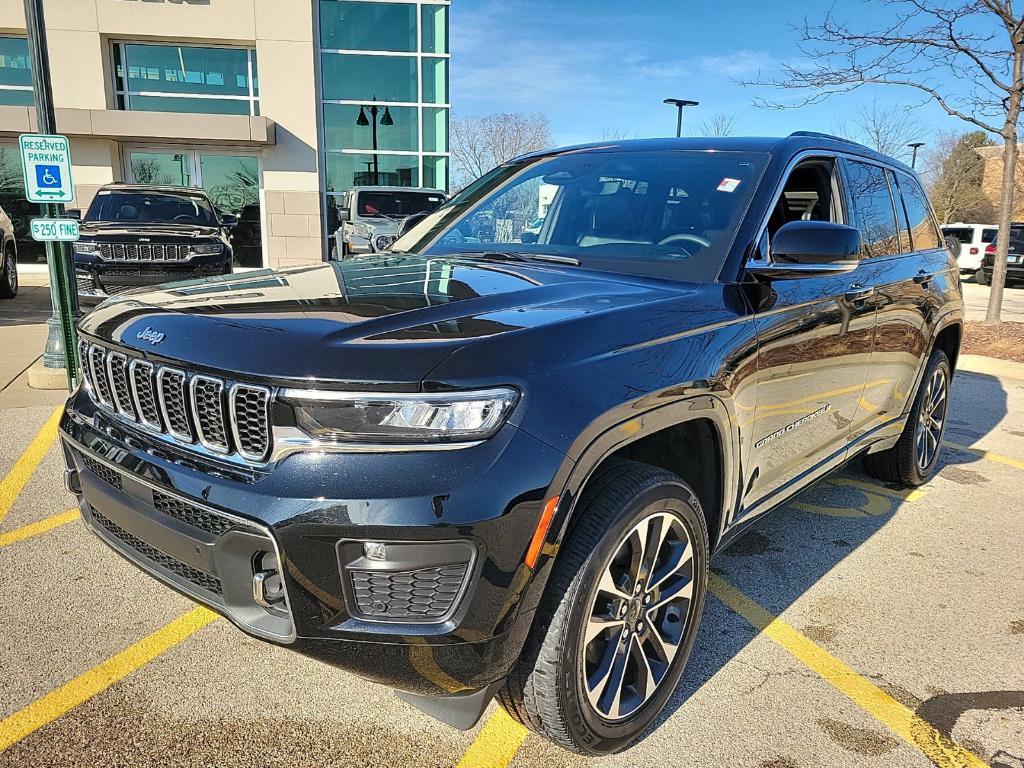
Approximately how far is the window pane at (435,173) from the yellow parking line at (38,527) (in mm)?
16081

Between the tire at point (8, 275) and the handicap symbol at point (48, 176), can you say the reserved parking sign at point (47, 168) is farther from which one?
the tire at point (8, 275)

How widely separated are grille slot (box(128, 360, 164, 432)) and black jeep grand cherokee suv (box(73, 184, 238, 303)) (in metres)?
6.40

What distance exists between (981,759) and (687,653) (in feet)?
2.96

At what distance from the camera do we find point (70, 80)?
16.6m

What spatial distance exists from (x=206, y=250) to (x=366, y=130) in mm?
10499

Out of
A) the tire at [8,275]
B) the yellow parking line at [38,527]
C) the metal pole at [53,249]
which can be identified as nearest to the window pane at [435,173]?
the tire at [8,275]

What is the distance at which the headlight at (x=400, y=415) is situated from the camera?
5.78 ft

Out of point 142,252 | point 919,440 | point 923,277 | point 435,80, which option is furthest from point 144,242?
point 435,80

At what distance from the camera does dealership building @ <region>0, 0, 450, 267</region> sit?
54.1 feet

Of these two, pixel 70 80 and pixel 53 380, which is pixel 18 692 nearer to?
pixel 53 380

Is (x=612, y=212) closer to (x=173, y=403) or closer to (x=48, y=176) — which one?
(x=173, y=403)

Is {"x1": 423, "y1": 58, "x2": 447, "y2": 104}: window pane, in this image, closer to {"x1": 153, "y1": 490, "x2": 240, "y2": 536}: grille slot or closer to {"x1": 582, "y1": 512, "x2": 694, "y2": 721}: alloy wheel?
{"x1": 582, "y1": 512, "x2": 694, "y2": 721}: alloy wheel

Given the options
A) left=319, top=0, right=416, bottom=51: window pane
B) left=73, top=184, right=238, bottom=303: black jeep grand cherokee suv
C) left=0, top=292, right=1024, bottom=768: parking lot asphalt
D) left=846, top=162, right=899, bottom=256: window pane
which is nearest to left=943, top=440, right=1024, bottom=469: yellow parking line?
left=0, top=292, right=1024, bottom=768: parking lot asphalt

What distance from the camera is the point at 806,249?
8.59ft
